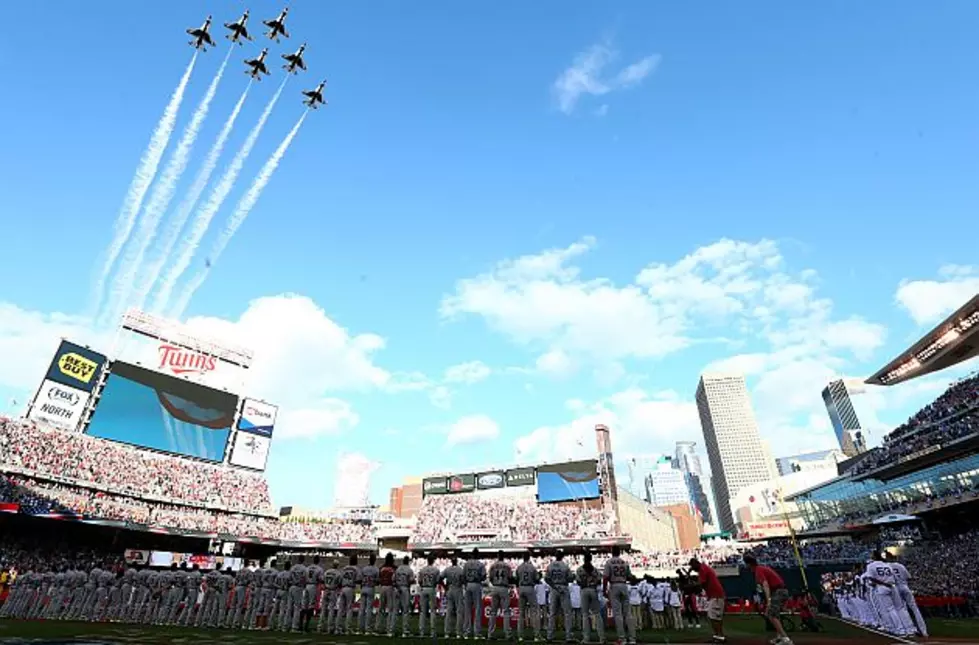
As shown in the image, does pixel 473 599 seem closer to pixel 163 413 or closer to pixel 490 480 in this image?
pixel 163 413

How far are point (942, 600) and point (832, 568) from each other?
85.9 ft

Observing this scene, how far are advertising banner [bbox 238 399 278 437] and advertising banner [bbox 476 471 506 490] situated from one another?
87.8 feet

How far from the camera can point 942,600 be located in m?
24.2

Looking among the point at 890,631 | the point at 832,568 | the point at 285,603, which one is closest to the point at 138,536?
the point at 285,603

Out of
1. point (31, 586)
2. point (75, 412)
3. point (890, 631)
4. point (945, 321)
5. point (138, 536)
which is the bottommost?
point (890, 631)

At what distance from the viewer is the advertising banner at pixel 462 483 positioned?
73.7 m

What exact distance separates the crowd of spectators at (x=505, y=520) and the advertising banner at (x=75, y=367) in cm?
3698

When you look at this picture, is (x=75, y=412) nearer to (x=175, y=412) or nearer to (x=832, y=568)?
(x=175, y=412)

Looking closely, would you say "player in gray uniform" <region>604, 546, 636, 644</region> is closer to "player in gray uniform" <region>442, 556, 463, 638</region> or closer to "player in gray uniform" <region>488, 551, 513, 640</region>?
"player in gray uniform" <region>488, 551, 513, 640</region>

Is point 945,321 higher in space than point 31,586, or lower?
higher

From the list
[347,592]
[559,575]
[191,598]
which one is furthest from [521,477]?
[559,575]

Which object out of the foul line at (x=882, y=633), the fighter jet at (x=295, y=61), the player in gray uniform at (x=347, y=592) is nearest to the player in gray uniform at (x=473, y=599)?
the player in gray uniform at (x=347, y=592)

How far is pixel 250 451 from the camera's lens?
197ft

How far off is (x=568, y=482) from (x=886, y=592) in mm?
54946
